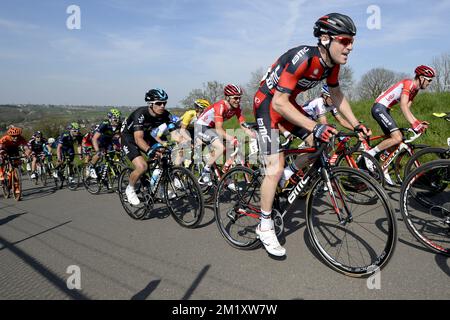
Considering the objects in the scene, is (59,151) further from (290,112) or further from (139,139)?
(290,112)

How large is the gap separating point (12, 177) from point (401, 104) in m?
9.91

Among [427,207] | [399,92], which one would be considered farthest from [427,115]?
[427,207]

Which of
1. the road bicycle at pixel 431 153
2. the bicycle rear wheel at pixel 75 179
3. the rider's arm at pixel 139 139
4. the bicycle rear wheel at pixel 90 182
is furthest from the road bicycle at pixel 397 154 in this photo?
the bicycle rear wheel at pixel 75 179

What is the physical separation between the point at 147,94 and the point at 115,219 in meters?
2.32

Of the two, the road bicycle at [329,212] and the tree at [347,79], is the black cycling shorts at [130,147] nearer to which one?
the road bicycle at [329,212]

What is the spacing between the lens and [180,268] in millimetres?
2887

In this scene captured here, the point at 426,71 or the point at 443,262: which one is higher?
the point at 426,71

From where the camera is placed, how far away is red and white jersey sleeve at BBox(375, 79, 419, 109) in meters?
4.80

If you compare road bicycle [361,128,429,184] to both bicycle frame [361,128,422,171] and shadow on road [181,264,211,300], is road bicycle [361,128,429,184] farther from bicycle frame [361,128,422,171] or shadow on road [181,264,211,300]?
shadow on road [181,264,211,300]

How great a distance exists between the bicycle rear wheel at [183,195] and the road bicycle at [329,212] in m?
0.42

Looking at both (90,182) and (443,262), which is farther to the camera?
(90,182)

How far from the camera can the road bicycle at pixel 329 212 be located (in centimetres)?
239
